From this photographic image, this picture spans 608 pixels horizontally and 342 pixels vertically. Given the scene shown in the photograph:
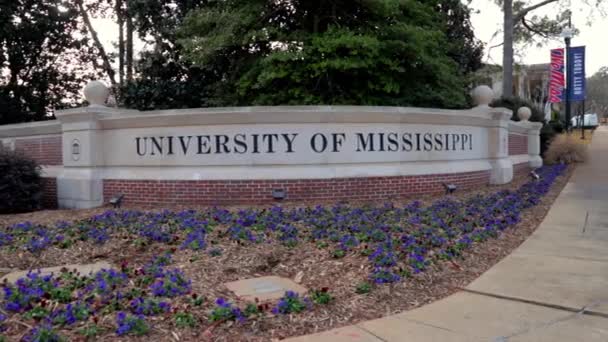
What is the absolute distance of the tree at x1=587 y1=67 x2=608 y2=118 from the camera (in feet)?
268

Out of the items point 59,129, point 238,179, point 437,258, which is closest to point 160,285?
point 437,258

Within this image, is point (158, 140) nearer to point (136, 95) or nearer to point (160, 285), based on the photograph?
point (160, 285)

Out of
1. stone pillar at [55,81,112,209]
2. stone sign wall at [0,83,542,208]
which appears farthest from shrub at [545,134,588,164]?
stone pillar at [55,81,112,209]

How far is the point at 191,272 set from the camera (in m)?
4.45

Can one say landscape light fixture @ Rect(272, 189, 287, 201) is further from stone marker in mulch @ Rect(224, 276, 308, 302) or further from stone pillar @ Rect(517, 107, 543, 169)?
stone pillar @ Rect(517, 107, 543, 169)

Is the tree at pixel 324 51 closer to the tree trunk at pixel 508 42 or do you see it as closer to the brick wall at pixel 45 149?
the brick wall at pixel 45 149

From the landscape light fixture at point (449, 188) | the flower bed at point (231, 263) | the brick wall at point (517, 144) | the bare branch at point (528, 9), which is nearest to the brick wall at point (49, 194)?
the flower bed at point (231, 263)

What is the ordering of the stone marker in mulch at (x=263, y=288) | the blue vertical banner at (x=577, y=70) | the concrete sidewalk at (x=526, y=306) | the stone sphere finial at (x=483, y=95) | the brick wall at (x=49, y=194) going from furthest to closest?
the blue vertical banner at (x=577, y=70)
the stone sphere finial at (x=483, y=95)
the brick wall at (x=49, y=194)
the stone marker in mulch at (x=263, y=288)
the concrete sidewalk at (x=526, y=306)

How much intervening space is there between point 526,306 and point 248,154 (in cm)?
474

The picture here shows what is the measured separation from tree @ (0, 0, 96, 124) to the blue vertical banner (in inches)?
817

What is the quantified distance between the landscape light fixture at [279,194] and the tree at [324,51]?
3.39 metres

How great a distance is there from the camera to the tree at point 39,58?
18.7 metres

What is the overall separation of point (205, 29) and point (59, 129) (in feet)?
14.3

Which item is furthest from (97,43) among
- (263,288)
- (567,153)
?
(263,288)
